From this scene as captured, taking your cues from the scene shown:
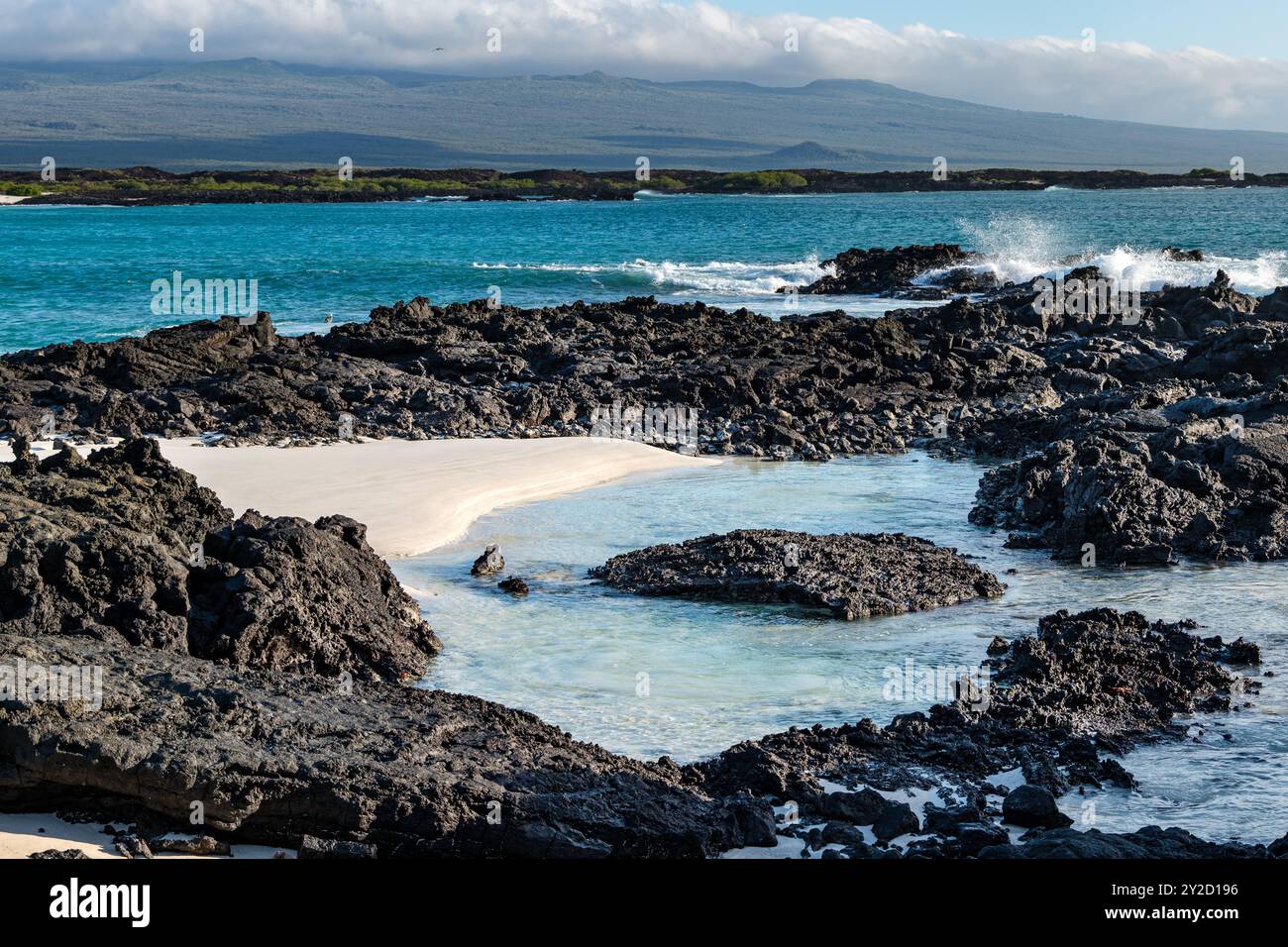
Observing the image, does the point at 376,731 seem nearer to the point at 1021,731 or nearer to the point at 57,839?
the point at 57,839

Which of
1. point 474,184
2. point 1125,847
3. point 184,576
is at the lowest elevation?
point 1125,847

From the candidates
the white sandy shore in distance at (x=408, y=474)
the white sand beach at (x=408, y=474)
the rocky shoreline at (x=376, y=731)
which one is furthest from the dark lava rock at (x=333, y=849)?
the white sandy shore in distance at (x=408, y=474)

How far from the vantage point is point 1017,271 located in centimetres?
3769

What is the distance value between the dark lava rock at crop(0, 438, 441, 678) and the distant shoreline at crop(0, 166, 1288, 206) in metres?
95.7

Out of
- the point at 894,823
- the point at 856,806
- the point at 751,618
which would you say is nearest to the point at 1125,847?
the point at 894,823

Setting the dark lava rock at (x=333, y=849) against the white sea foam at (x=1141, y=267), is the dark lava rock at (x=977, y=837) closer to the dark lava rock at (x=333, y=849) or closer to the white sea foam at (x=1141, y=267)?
the dark lava rock at (x=333, y=849)

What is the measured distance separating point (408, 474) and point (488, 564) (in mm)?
3533

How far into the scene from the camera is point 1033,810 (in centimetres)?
644

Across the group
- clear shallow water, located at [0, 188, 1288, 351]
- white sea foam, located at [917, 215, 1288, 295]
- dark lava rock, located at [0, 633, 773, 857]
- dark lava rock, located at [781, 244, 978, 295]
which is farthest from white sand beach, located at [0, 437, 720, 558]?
dark lava rock, located at [781, 244, 978, 295]

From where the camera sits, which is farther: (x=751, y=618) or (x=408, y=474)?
(x=408, y=474)

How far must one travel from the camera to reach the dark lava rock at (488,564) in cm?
1093

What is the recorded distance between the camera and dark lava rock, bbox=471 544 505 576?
10.9 metres

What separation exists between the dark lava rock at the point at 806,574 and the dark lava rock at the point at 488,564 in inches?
28.2

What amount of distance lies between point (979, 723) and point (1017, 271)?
3166 cm
